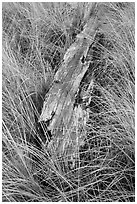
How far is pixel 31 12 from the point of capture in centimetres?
Result: 237

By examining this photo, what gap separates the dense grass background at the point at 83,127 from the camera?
126 centimetres

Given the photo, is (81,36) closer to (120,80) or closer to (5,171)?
(120,80)

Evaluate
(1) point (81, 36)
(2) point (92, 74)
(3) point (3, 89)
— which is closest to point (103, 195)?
(2) point (92, 74)

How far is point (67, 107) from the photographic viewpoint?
4.84ft

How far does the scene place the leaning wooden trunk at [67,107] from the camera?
1346mm

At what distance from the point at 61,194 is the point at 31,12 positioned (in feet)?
5.36

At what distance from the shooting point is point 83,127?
1420 mm

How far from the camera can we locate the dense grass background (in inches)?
49.8

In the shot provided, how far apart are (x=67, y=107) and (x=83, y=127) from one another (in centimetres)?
14

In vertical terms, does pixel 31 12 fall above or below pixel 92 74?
above

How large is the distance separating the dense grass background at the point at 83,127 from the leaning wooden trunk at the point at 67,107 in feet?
0.14

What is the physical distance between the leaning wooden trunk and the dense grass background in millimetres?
42

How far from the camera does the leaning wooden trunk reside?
135cm

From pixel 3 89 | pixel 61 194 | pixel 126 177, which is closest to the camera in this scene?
pixel 61 194
